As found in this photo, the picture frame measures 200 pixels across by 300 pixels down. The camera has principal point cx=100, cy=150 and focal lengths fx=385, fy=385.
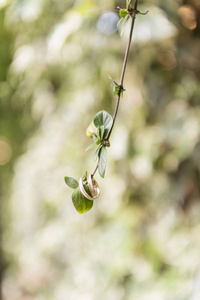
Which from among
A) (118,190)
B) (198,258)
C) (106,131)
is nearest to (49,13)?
(118,190)

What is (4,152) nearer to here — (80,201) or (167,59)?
(167,59)

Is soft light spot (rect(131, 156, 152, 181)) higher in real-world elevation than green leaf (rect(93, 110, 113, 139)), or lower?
higher

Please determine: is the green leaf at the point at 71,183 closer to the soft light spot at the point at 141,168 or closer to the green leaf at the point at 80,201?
the green leaf at the point at 80,201

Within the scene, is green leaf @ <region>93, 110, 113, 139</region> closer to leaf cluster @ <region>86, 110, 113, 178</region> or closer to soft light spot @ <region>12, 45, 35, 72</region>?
leaf cluster @ <region>86, 110, 113, 178</region>

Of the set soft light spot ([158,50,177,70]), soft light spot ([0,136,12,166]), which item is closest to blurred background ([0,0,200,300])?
soft light spot ([158,50,177,70])

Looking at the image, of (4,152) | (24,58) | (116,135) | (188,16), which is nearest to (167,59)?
(188,16)
